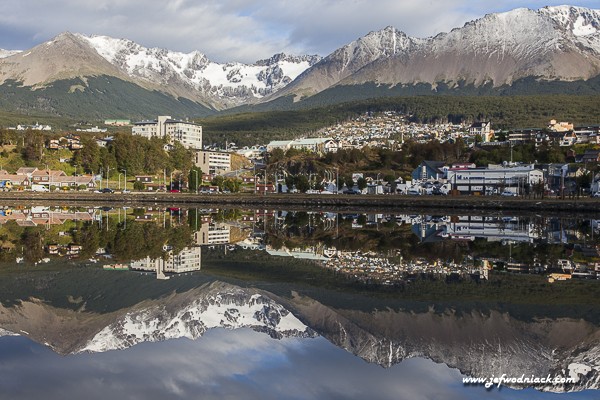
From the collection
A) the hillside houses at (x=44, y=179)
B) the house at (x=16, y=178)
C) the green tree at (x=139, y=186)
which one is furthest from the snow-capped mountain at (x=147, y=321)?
the house at (x=16, y=178)

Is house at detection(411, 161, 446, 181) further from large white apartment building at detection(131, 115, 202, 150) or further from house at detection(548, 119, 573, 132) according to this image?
large white apartment building at detection(131, 115, 202, 150)

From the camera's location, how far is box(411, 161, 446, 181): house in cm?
6900

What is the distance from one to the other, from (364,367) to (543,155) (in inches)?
2773

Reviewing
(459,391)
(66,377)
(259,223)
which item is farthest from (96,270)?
(259,223)

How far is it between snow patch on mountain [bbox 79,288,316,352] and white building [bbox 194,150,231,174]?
8508 cm

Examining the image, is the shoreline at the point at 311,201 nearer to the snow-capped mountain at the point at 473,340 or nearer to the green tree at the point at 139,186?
the green tree at the point at 139,186

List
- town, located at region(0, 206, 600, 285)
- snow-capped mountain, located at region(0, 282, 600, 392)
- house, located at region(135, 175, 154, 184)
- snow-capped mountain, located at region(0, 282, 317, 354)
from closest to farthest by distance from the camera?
snow-capped mountain, located at region(0, 282, 600, 392) < snow-capped mountain, located at region(0, 282, 317, 354) < town, located at region(0, 206, 600, 285) < house, located at region(135, 175, 154, 184)

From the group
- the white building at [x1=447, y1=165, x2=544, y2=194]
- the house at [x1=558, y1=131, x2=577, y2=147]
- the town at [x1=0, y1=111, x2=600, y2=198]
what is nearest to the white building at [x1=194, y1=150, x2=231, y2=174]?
the town at [x1=0, y1=111, x2=600, y2=198]

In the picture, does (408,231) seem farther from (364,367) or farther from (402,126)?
(402,126)

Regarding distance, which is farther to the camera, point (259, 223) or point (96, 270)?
point (259, 223)

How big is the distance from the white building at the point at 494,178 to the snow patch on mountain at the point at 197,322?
52.5 m

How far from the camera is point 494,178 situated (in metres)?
62.5

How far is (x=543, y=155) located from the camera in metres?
73.1

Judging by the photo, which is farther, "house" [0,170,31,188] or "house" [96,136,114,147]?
"house" [96,136,114,147]
